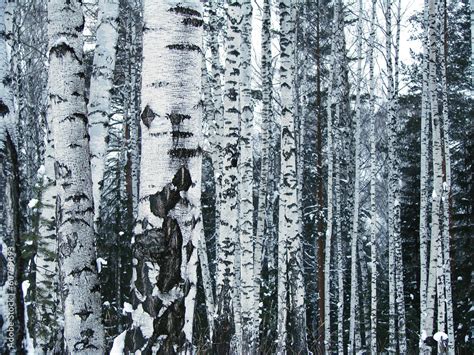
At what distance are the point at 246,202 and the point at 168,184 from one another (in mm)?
5962

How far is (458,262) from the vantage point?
17.0 metres

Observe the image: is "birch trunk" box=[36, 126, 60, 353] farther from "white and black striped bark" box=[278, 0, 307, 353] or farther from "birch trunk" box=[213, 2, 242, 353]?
"white and black striped bark" box=[278, 0, 307, 353]

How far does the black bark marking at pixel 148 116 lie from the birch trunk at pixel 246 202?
537 cm

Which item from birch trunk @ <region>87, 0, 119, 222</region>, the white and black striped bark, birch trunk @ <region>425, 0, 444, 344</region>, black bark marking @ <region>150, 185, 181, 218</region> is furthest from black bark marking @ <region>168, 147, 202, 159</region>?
birch trunk @ <region>425, 0, 444, 344</region>

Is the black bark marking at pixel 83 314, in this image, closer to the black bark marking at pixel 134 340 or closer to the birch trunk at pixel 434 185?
the black bark marking at pixel 134 340

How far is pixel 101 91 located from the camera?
201 inches

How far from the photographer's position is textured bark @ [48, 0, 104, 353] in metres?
3.24

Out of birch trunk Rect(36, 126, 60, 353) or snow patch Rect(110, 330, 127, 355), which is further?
birch trunk Rect(36, 126, 60, 353)

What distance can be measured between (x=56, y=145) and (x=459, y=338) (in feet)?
52.1

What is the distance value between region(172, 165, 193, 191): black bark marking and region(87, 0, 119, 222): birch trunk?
282 cm

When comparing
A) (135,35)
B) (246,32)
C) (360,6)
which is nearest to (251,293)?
(246,32)

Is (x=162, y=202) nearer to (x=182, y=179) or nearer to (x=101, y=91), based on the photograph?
(x=182, y=179)

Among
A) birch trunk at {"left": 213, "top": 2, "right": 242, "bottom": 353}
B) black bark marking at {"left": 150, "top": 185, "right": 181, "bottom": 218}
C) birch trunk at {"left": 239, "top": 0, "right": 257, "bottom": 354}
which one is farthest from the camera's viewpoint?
birch trunk at {"left": 239, "top": 0, "right": 257, "bottom": 354}

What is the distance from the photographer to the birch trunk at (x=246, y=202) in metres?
7.65
